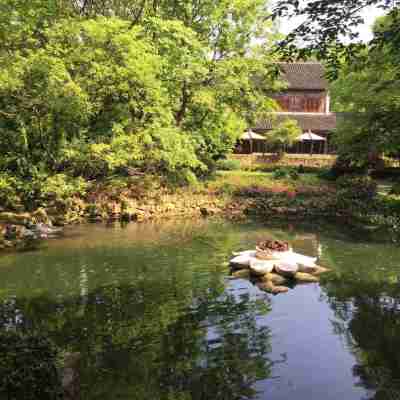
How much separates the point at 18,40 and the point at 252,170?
22.4 meters

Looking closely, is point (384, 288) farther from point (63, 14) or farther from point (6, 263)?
point (63, 14)

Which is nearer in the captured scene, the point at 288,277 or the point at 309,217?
the point at 288,277

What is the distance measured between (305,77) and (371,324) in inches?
1558

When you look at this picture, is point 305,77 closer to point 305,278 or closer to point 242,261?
point 242,261

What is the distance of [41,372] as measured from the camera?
547cm

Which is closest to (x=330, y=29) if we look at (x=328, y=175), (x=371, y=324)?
(x=371, y=324)

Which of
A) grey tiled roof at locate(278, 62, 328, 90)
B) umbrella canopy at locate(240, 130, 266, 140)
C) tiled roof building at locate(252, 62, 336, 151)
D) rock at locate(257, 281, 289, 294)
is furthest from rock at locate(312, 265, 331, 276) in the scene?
grey tiled roof at locate(278, 62, 328, 90)

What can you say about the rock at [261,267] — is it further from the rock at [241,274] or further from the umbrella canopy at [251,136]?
the umbrella canopy at [251,136]

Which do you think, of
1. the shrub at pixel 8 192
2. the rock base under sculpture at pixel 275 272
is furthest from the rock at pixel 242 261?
the shrub at pixel 8 192

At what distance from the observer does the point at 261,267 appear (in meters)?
12.4

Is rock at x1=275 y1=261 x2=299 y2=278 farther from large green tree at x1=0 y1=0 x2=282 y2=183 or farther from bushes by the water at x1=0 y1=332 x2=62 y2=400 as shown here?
large green tree at x1=0 y1=0 x2=282 y2=183

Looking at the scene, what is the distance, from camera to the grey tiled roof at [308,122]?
42.2 metres

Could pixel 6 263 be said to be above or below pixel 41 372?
below

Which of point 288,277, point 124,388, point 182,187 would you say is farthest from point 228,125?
→ point 124,388
